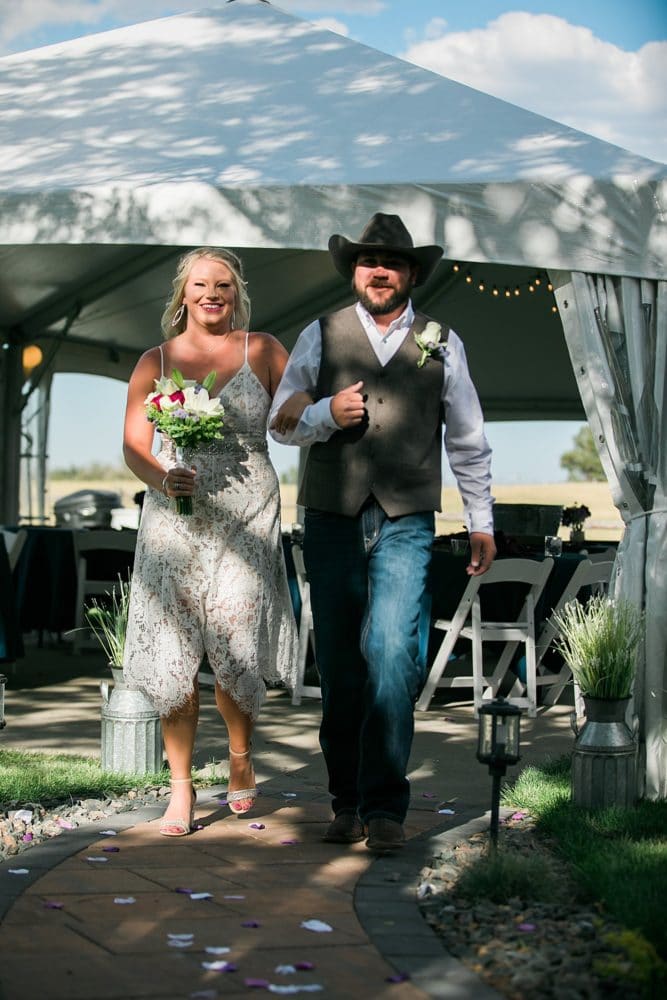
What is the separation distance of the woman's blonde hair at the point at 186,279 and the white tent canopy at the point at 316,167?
148 centimetres

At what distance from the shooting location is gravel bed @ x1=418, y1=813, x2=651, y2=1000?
271 cm

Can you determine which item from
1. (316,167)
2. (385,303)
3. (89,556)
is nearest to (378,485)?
(385,303)

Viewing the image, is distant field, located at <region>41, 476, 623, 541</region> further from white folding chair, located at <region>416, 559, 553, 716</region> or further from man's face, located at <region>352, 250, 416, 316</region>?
man's face, located at <region>352, 250, 416, 316</region>

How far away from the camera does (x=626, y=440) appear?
5332 mm

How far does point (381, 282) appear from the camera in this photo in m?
3.93

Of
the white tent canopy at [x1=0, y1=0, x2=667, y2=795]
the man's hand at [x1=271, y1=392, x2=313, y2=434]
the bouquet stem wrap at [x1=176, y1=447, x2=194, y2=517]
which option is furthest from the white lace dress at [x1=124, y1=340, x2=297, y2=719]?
the white tent canopy at [x1=0, y1=0, x2=667, y2=795]

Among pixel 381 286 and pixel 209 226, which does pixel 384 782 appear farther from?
pixel 209 226

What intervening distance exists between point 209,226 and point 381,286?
2.15 metres

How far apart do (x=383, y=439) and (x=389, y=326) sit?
345 millimetres

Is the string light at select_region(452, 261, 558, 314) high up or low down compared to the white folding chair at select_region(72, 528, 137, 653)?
up

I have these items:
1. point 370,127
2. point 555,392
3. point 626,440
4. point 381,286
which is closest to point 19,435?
point 555,392

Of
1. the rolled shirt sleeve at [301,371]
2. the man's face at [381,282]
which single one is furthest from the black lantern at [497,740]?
the man's face at [381,282]

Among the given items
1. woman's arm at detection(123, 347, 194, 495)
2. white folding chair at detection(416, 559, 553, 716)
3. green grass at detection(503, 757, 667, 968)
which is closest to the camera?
green grass at detection(503, 757, 667, 968)

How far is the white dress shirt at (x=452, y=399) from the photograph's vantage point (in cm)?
388
